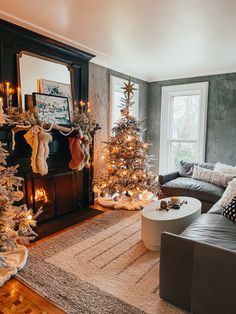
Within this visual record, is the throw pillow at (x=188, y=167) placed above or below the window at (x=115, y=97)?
below

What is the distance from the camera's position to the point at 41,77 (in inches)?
127

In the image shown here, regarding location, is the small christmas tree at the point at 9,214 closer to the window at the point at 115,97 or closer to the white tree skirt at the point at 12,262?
the white tree skirt at the point at 12,262

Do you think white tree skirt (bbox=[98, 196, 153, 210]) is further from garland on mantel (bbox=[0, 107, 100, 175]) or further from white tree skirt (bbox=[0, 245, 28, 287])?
white tree skirt (bbox=[0, 245, 28, 287])

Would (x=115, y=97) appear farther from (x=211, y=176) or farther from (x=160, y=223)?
(x=160, y=223)

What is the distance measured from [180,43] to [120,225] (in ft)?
8.62

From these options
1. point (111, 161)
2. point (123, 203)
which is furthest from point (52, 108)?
point (123, 203)

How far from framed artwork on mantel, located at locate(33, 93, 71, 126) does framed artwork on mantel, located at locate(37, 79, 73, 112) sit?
0.06 meters

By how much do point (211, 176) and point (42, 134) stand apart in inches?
108

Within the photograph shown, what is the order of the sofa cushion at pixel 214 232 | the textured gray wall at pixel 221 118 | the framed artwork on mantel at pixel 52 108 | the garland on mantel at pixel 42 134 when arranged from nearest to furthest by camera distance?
the sofa cushion at pixel 214 232 → the garland on mantel at pixel 42 134 → the framed artwork on mantel at pixel 52 108 → the textured gray wall at pixel 221 118

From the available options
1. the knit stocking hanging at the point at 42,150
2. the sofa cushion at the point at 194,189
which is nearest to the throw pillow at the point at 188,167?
the sofa cushion at the point at 194,189

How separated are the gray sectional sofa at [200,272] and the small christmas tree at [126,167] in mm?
1990

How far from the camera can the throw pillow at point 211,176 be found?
12.6ft

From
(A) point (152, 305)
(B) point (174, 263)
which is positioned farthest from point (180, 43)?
(A) point (152, 305)

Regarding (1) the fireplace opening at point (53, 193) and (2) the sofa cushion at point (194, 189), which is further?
(2) the sofa cushion at point (194, 189)
